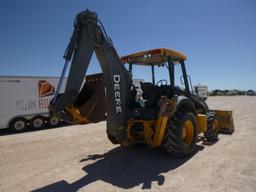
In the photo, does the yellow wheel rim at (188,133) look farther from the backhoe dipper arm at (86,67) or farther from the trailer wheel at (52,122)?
the trailer wheel at (52,122)

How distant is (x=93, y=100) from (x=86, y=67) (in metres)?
0.70

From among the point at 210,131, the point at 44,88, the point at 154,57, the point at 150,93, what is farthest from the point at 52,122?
the point at 210,131

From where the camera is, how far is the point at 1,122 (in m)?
→ 11.3

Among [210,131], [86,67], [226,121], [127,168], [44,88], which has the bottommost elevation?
[127,168]

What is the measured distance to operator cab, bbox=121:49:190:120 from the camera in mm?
6000

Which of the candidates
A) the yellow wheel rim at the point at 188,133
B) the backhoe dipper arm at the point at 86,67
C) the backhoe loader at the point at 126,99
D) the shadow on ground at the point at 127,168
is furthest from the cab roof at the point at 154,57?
the shadow on ground at the point at 127,168

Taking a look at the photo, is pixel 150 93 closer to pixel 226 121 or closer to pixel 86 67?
pixel 86 67

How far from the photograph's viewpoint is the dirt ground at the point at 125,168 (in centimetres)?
436

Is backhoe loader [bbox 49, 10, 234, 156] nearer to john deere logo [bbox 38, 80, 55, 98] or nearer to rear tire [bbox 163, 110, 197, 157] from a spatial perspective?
rear tire [bbox 163, 110, 197, 157]

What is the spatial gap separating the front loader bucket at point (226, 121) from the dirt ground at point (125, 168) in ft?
3.95

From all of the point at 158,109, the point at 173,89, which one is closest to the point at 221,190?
the point at 158,109

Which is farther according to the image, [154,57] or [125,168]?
[154,57]

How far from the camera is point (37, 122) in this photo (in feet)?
40.9

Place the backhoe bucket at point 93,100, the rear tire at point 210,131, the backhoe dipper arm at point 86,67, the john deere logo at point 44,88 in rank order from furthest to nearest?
the john deere logo at point 44,88, the rear tire at point 210,131, the backhoe bucket at point 93,100, the backhoe dipper arm at point 86,67
